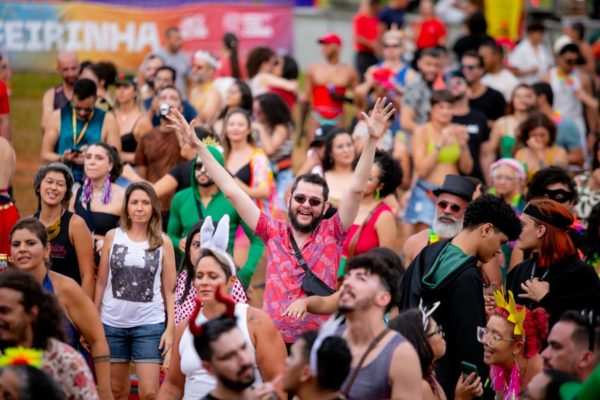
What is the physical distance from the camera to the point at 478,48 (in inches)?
591

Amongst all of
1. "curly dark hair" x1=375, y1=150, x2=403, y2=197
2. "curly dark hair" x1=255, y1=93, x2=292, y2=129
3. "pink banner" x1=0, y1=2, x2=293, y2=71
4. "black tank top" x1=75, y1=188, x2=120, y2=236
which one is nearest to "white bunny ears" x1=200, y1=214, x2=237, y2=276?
"black tank top" x1=75, y1=188, x2=120, y2=236

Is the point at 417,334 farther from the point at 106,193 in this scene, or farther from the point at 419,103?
the point at 419,103

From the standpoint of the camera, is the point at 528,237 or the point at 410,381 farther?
the point at 528,237

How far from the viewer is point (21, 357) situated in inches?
183

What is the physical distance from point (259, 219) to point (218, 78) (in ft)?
25.3

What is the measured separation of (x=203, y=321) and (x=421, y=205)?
18.3 feet

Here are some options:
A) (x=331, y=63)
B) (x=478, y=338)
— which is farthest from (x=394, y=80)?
(x=478, y=338)

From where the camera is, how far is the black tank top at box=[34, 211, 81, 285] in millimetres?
7301

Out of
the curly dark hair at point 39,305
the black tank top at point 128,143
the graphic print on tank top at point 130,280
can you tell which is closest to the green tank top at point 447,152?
the black tank top at point 128,143

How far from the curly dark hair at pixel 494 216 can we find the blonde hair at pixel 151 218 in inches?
88.0

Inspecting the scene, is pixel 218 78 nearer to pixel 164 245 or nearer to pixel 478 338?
pixel 164 245

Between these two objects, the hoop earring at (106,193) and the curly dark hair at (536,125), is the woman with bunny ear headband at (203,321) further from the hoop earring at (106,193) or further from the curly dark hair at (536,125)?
the curly dark hair at (536,125)

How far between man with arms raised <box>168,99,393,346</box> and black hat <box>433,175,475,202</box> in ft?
3.59

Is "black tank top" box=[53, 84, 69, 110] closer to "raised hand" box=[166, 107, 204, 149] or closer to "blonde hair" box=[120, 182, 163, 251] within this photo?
"blonde hair" box=[120, 182, 163, 251]
